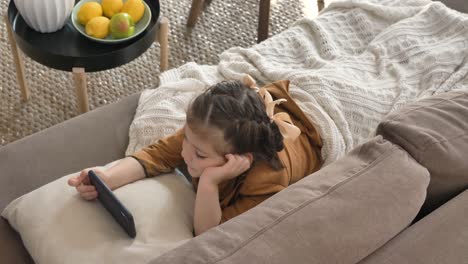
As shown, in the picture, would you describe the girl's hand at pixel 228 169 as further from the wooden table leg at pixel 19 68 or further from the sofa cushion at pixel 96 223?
the wooden table leg at pixel 19 68

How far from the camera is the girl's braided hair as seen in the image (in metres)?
1.14

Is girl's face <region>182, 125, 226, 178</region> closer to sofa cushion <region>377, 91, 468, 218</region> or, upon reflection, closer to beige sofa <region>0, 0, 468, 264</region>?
beige sofa <region>0, 0, 468, 264</region>

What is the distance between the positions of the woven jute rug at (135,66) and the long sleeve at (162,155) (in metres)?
0.76

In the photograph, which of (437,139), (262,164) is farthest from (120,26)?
(437,139)

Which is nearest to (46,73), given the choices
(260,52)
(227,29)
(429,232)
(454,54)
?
(227,29)

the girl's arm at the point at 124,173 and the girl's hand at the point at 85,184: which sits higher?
the girl's hand at the point at 85,184

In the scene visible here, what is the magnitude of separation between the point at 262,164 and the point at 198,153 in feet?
0.45

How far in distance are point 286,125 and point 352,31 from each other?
1.72ft

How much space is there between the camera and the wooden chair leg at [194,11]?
2230 mm

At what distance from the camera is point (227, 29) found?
2.35 meters

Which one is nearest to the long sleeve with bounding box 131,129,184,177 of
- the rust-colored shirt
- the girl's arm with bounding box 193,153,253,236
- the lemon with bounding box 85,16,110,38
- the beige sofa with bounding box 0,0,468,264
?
the rust-colored shirt

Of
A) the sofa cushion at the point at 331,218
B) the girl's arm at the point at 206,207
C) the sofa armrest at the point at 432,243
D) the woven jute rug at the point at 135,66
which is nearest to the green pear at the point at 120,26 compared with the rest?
the woven jute rug at the point at 135,66

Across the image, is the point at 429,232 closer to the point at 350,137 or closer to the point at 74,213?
the point at 350,137

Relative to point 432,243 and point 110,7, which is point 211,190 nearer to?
point 432,243
